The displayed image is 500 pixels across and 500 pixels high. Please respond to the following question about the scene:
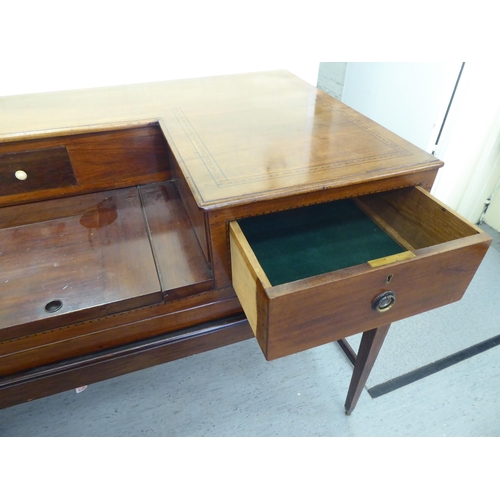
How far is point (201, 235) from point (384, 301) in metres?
0.35

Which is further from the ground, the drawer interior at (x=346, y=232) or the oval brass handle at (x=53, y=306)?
the drawer interior at (x=346, y=232)

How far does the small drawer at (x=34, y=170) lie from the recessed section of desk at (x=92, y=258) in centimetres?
4

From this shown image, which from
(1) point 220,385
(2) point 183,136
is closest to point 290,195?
(2) point 183,136

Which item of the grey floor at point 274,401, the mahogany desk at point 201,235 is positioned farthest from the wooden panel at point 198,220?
the grey floor at point 274,401

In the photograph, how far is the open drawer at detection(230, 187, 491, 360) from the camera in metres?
0.53

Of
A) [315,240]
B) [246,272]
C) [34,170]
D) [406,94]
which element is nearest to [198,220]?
[246,272]

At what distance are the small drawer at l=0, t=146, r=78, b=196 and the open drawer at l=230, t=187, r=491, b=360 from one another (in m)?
0.43

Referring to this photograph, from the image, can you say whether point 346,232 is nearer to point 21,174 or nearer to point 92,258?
point 92,258

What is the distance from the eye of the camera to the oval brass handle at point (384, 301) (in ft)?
1.91

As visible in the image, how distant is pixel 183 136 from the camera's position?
0.80 metres

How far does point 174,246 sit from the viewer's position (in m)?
0.76

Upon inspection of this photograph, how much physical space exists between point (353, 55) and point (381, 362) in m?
1.07

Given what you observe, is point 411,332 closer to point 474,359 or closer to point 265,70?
point 474,359

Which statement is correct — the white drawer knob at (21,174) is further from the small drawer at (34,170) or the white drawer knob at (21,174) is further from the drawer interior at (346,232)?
the drawer interior at (346,232)
